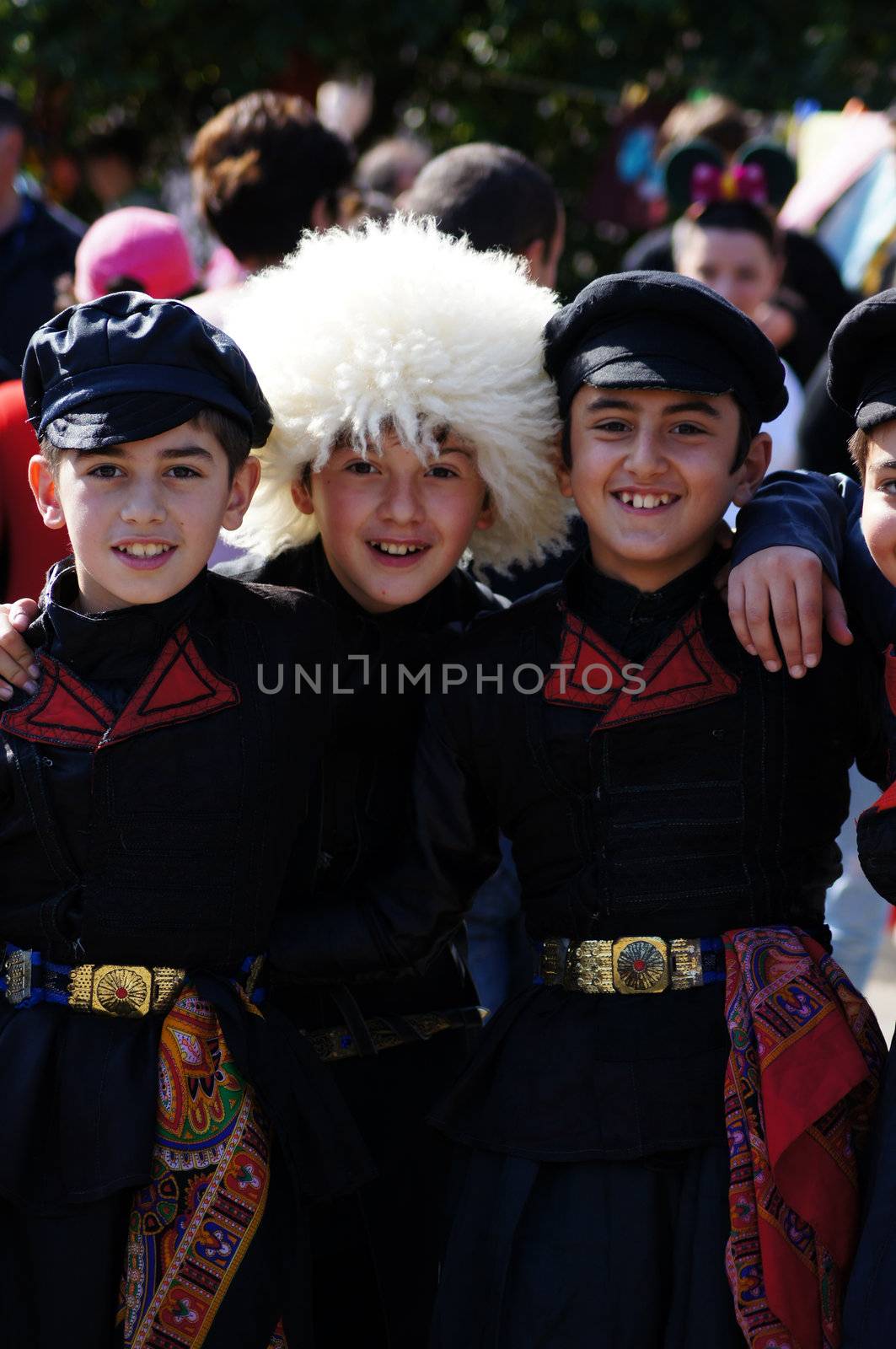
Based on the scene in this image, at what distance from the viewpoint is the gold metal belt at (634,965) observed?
2.45m

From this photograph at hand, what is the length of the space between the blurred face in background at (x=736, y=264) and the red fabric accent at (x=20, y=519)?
2.55 metres

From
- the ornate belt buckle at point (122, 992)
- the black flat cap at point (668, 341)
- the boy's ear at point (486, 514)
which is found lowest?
the ornate belt buckle at point (122, 992)

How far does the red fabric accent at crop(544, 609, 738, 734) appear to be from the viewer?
8.27 ft

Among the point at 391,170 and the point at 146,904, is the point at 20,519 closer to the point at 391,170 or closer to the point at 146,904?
the point at 146,904

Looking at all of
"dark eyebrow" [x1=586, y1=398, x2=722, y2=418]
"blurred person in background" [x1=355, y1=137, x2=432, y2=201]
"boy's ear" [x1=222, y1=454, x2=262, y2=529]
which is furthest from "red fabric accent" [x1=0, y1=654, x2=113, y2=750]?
"blurred person in background" [x1=355, y1=137, x2=432, y2=201]

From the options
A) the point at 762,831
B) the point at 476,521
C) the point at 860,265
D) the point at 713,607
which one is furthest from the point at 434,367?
the point at 860,265

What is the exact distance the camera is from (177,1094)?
2395 mm

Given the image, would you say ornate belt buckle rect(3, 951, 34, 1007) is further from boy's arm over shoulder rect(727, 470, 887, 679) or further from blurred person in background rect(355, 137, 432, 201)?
blurred person in background rect(355, 137, 432, 201)

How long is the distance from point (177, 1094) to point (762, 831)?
98cm

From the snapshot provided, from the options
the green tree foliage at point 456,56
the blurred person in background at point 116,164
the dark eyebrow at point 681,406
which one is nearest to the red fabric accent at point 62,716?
the dark eyebrow at point 681,406

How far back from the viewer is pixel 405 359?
276 centimetres

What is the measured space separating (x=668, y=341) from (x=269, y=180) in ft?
6.59

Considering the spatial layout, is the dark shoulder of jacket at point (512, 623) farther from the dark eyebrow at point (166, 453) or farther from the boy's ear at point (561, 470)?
the dark eyebrow at point (166, 453)

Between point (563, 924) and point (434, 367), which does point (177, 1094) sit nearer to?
point (563, 924)
